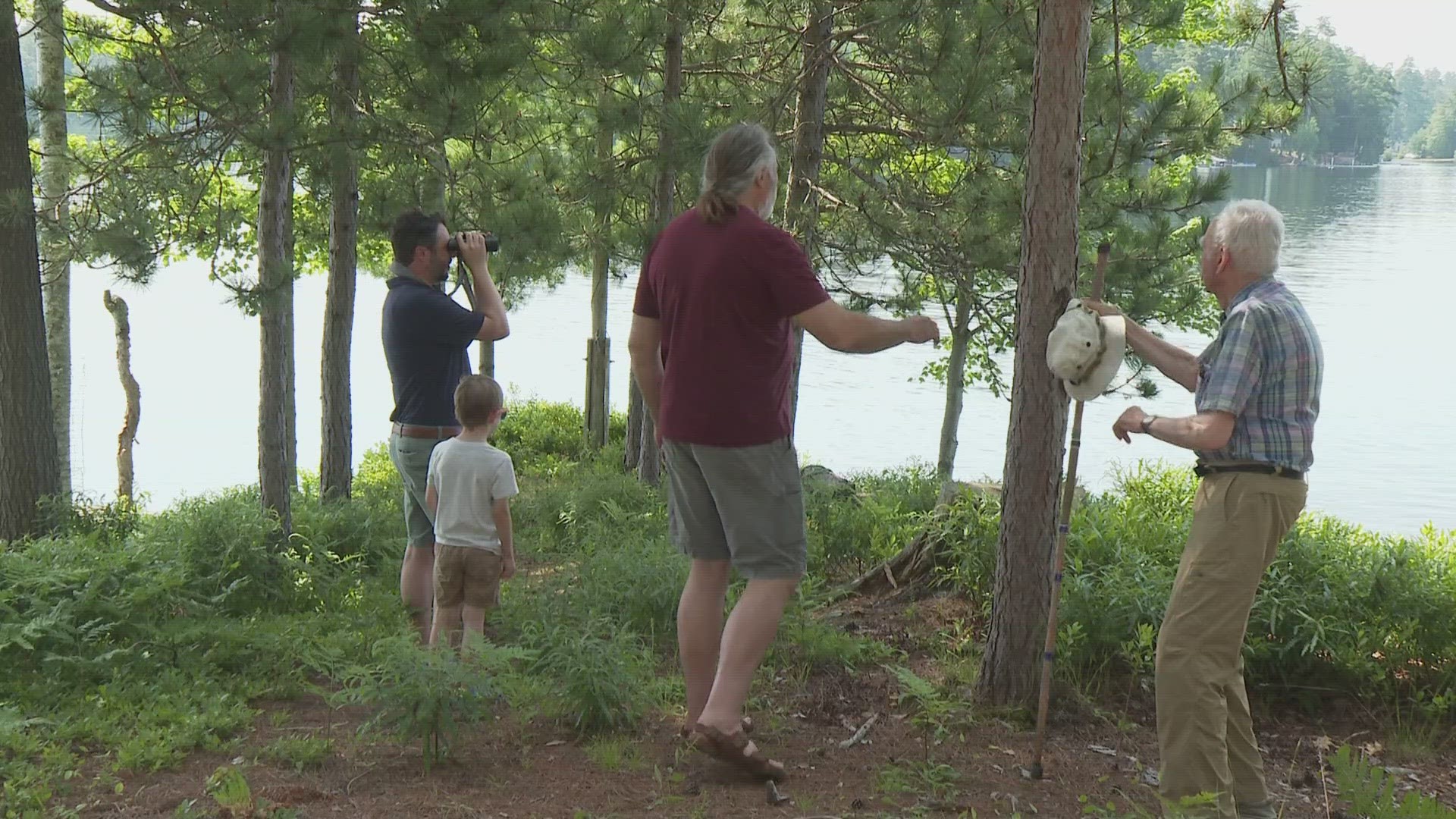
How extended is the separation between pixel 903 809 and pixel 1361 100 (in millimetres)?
29686

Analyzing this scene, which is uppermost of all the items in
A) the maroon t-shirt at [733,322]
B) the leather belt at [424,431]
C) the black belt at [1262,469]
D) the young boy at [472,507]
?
the maroon t-shirt at [733,322]

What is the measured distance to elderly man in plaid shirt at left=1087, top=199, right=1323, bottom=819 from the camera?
3143 millimetres

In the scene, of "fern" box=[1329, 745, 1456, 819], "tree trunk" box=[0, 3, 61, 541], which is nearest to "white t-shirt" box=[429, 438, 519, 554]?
"fern" box=[1329, 745, 1456, 819]

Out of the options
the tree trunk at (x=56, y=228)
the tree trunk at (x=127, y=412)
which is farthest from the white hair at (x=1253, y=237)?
the tree trunk at (x=127, y=412)

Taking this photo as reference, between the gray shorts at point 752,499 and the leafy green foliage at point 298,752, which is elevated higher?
the gray shorts at point 752,499

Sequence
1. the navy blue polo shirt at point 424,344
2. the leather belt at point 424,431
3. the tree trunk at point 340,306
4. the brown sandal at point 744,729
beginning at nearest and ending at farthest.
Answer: the brown sandal at point 744,729, the navy blue polo shirt at point 424,344, the leather belt at point 424,431, the tree trunk at point 340,306

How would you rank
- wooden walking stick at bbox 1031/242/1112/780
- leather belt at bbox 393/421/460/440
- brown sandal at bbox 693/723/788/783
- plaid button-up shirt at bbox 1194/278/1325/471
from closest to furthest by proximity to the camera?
plaid button-up shirt at bbox 1194/278/1325/471 → brown sandal at bbox 693/723/788/783 → wooden walking stick at bbox 1031/242/1112/780 → leather belt at bbox 393/421/460/440

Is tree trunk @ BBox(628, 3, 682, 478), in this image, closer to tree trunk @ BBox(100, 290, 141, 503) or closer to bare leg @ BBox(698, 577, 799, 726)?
bare leg @ BBox(698, 577, 799, 726)

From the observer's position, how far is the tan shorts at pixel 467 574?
13.8 ft

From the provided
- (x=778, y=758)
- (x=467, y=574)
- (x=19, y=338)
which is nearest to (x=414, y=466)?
(x=467, y=574)

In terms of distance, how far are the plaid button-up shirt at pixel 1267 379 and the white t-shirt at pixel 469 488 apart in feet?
7.42

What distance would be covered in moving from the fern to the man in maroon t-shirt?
5.51ft

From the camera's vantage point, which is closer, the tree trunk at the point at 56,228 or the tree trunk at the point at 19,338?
the tree trunk at the point at 19,338

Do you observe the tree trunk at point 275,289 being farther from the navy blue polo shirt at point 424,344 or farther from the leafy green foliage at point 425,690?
the leafy green foliage at point 425,690
